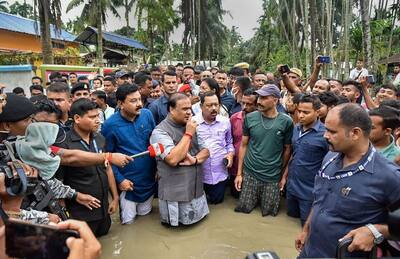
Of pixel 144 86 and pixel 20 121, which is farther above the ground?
pixel 144 86

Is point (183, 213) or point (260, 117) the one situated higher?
point (260, 117)

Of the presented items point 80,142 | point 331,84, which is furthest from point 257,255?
point 331,84

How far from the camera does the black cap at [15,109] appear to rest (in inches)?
102

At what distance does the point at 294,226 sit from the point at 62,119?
3.24 metres

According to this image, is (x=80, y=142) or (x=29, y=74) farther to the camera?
(x=29, y=74)

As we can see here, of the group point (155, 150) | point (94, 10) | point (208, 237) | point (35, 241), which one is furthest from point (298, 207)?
point (94, 10)

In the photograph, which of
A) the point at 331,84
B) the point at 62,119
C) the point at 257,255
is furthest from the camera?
the point at 331,84

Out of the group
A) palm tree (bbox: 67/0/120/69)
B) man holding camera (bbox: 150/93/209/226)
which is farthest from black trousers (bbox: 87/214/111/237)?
palm tree (bbox: 67/0/120/69)

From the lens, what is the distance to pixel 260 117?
14.9ft

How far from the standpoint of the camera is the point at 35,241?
112 cm

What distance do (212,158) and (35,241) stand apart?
12.3 feet

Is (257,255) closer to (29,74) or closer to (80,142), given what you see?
(80,142)

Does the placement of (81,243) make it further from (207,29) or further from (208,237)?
(207,29)

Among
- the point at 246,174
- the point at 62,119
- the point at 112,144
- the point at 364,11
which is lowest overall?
the point at 246,174
